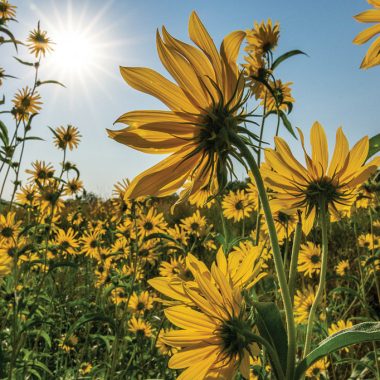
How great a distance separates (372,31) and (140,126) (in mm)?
580

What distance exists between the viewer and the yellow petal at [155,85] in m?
0.67

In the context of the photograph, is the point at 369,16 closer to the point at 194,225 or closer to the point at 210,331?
the point at 210,331

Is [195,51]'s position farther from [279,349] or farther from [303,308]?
[303,308]

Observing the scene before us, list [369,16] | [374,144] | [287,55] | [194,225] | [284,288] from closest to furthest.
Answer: [284,288] < [374,144] < [369,16] < [287,55] < [194,225]

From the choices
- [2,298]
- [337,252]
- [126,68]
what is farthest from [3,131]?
[337,252]

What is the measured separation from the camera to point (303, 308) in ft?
8.83

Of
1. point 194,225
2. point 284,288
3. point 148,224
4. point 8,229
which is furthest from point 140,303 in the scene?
point 284,288

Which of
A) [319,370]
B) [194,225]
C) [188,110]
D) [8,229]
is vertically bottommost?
[319,370]

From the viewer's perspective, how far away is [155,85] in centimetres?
68

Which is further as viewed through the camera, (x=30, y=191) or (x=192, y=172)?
(x=30, y=191)

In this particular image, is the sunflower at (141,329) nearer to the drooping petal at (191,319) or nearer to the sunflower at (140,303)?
the sunflower at (140,303)

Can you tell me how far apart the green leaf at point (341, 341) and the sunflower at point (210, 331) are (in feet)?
0.44

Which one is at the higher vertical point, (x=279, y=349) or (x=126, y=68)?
(x=126, y=68)

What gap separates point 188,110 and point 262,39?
1434 millimetres
